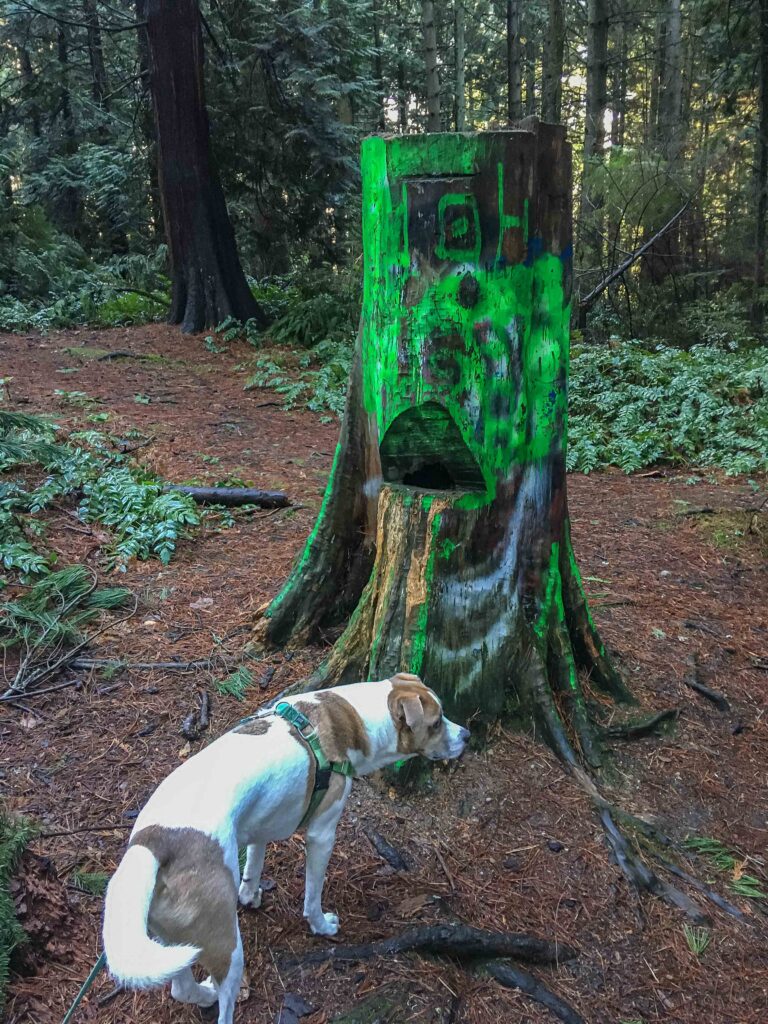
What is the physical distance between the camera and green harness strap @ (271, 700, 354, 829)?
2623 mm

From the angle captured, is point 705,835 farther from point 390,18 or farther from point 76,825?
point 390,18

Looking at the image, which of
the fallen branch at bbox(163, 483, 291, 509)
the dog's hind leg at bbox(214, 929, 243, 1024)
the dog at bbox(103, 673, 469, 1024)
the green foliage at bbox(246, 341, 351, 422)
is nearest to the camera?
the dog at bbox(103, 673, 469, 1024)

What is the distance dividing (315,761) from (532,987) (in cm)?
106

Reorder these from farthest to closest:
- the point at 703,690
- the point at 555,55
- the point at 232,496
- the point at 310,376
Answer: the point at 555,55, the point at 310,376, the point at 232,496, the point at 703,690

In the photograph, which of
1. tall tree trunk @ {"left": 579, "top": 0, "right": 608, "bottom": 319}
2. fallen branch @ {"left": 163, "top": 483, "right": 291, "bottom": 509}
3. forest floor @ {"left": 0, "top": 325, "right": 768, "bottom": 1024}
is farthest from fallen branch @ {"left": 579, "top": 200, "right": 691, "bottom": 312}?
fallen branch @ {"left": 163, "top": 483, "right": 291, "bottom": 509}

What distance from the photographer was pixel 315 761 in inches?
103

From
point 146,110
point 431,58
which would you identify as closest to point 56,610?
point 146,110

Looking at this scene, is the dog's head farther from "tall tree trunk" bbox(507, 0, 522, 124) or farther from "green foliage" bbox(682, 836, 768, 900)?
"tall tree trunk" bbox(507, 0, 522, 124)

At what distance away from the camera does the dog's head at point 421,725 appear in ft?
9.36

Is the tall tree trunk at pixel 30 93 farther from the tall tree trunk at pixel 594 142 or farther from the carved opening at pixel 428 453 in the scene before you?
the carved opening at pixel 428 453

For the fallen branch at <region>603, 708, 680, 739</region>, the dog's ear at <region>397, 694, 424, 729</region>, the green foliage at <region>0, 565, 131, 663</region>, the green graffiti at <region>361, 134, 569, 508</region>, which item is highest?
the green graffiti at <region>361, 134, 569, 508</region>

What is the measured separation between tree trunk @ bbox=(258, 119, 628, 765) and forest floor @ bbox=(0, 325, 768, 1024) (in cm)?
46

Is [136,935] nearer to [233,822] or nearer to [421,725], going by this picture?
[233,822]

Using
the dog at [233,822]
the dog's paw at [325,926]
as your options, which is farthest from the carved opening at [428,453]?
the dog's paw at [325,926]
